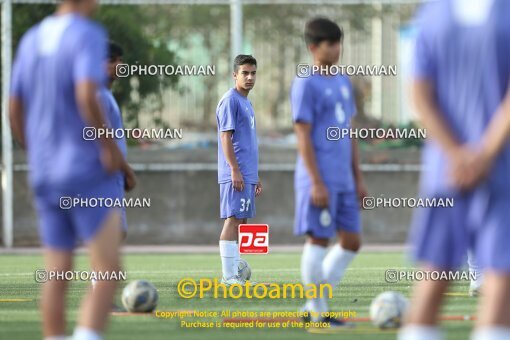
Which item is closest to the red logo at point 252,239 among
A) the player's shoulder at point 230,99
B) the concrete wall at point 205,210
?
the player's shoulder at point 230,99

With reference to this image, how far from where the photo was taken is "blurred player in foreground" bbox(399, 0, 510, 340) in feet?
17.5

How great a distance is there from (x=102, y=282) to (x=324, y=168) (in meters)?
2.64

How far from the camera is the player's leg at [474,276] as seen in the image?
11.3 metres

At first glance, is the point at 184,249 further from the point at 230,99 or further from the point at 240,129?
the point at 230,99

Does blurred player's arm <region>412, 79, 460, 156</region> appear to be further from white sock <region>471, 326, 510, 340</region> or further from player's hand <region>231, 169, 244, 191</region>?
player's hand <region>231, 169, 244, 191</region>

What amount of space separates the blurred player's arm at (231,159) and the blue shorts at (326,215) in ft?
13.1

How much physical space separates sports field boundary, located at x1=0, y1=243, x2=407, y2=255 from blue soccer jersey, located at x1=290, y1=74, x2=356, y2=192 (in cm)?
1224

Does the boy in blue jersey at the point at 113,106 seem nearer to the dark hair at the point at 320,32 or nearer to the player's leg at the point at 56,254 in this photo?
the dark hair at the point at 320,32

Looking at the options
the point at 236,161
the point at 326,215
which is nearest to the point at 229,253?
the point at 236,161

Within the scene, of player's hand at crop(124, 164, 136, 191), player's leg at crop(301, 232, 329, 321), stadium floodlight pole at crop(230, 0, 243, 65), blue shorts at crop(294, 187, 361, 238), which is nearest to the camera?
player's hand at crop(124, 164, 136, 191)

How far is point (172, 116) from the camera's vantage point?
22.7 meters

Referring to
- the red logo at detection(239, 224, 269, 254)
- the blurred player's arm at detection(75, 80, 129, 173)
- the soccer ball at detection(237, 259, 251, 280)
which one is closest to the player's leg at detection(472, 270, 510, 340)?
the blurred player's arm at detection(75, 80, 129, 173)

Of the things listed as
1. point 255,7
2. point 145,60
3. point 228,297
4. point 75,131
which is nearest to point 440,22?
point 75,131

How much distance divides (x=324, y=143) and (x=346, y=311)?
199 cm
